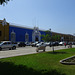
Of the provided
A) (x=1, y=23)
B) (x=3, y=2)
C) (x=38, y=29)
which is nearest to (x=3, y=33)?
(x=1, y=23)

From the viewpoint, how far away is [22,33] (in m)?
56.3

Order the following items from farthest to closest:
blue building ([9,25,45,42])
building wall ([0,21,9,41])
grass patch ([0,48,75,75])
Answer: blue building ([9,25,45,42]), building wall ([0,21,9,41]), grass patch ([0,48,75,75])

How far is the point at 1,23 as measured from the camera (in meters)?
47.7

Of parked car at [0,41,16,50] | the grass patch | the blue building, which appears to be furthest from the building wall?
the grass patch

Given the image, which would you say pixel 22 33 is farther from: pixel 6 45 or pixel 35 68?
pixel 35 68

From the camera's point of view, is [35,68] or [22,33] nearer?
[35,68]

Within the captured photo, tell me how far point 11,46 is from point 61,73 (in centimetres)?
2156

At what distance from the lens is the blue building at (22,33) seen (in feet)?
169

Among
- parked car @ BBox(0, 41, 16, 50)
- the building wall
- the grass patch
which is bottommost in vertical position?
the grass patch

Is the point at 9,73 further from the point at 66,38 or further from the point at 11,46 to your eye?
the point at 66,38

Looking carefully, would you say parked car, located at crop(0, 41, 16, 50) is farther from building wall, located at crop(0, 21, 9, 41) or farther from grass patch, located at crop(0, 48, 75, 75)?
building wall, located at crop(0, 21, 9, 41)

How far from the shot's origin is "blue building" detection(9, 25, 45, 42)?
51.6 m

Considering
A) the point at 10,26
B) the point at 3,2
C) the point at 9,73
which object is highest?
the point at 10,26

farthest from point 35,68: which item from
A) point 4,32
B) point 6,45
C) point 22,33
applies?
point 22,33
